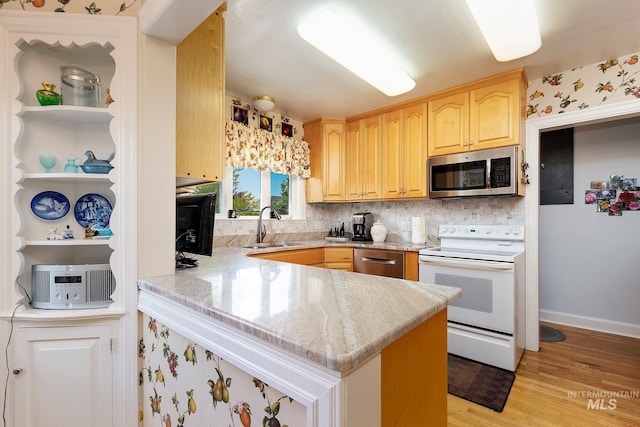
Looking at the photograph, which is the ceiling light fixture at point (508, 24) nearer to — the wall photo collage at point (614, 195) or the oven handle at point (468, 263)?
the oven handle at point (468, 263)

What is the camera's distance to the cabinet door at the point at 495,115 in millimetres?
2439

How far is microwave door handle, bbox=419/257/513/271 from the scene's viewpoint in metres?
Result: 2.18

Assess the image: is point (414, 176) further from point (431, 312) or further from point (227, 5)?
point (431, 312)

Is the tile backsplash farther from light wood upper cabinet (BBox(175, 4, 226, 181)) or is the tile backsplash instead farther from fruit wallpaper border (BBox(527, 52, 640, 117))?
light wood upper cabinet (BBox(175, 4, 226, 181))

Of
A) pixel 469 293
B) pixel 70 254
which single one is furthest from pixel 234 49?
pixel 469 293

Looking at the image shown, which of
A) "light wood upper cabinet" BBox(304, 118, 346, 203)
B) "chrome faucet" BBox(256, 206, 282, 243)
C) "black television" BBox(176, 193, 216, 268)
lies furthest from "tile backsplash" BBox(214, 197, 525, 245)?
"black television" BBox(176, 193, 216, 268)

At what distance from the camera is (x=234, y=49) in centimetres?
210

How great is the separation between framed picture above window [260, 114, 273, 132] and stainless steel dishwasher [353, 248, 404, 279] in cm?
164

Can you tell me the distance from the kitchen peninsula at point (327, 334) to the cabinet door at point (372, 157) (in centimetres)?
221

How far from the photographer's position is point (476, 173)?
103 inches

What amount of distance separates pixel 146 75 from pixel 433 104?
2.53 m

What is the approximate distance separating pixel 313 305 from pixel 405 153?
2598 millimetres

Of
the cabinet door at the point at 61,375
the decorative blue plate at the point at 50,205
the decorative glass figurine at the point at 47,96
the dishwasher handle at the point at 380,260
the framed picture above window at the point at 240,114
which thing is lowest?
the cabinet door at the point at 61,375

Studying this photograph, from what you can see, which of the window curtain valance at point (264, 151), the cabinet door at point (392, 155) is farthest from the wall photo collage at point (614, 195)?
the window curtain valance at point (264, 151)
